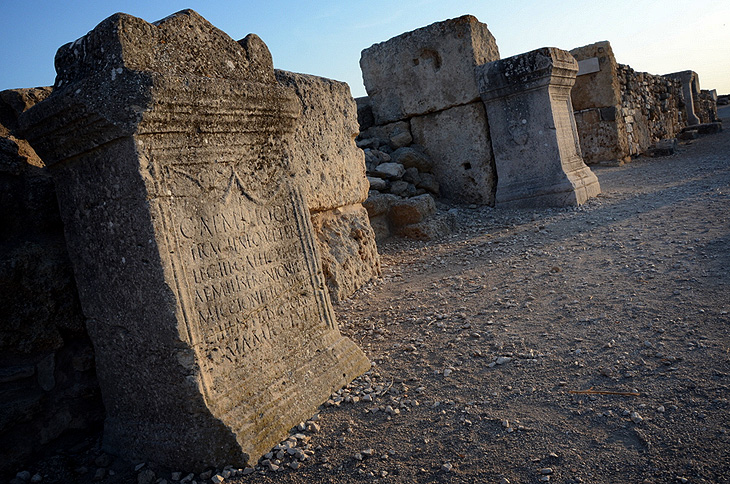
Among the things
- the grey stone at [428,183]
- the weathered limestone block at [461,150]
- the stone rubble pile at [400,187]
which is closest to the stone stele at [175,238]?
the stone rubble pile at [400,187]

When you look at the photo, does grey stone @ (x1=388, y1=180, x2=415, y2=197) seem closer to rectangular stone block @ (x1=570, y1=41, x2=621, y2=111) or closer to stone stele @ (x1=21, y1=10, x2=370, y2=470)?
stone stele @ (x1=21, y1=10, x2=370, y2=470)

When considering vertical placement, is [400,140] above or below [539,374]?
above

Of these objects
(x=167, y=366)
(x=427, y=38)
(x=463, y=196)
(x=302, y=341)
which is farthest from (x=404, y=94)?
(x=167, y=366)

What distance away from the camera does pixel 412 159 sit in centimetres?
591

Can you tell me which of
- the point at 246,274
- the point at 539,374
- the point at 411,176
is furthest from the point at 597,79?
the point at 246,274

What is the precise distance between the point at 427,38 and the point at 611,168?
167 inches

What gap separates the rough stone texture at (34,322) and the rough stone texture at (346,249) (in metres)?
1.77

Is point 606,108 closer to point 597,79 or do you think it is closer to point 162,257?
point 597,79

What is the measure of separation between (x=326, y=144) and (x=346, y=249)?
799 mm

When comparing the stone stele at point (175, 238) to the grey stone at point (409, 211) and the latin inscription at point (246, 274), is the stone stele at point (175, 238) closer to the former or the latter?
the latin inscription at point (246, 274)

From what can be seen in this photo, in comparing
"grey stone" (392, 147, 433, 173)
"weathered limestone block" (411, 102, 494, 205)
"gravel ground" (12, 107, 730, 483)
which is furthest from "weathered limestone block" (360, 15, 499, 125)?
"gravel ground" (12, 107, 730, 483)

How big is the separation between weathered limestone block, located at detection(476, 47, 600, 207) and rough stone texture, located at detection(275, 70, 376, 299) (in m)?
2.26

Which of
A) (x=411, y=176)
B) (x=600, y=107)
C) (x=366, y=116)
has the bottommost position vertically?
(x=411, y=176)

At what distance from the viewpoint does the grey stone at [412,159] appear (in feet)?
19.3
